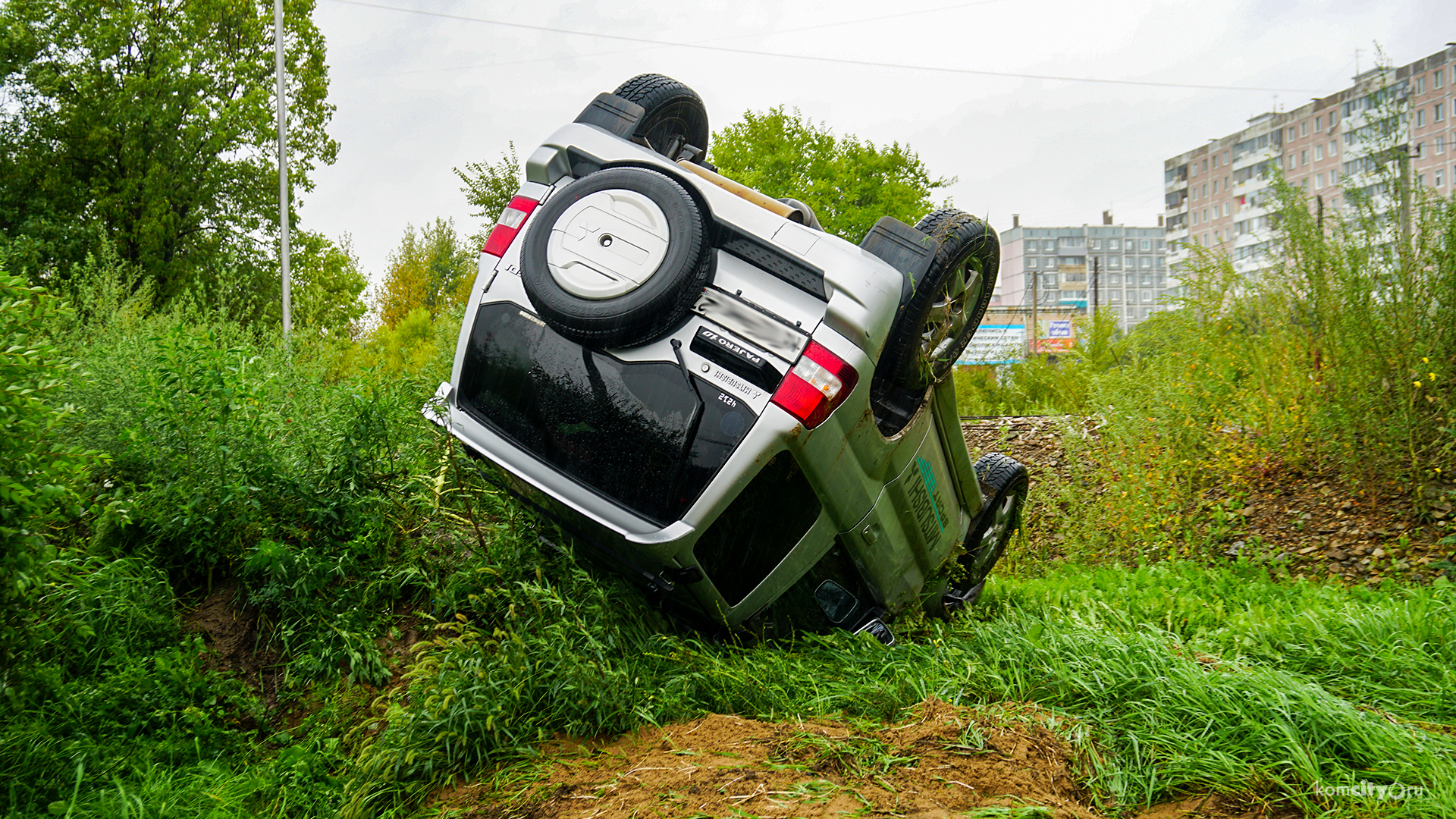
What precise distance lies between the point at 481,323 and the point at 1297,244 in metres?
6.42

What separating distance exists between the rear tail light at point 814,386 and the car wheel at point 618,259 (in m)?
0.53

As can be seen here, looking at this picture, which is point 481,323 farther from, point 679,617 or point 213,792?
point 213,792

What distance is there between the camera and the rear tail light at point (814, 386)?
3502mm

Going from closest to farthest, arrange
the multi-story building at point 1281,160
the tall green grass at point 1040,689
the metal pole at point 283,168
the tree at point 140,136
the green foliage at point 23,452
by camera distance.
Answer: the green foliage at point 23,452 < the tall green grass at point 1040,689 < the metal pole at point 283,168 < the tree at point 140,136 < the multi-story building at point 1281,160

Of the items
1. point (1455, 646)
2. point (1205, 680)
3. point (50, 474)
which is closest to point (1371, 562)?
point (1455, 646)

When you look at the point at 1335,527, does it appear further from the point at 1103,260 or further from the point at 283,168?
the point at 1103,260

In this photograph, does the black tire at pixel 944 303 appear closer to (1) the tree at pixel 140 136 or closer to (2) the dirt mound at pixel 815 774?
(2) the dirt mound at pixel 815 774

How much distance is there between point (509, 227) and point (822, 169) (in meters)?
23.0

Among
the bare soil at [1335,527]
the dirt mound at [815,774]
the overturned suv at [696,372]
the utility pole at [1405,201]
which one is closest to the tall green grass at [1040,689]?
the dirt mound at [815,774]

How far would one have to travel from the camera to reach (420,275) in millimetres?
30844

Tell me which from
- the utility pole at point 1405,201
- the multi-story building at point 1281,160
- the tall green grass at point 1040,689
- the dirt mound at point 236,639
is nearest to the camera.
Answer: the tall green grass at point 1040,689

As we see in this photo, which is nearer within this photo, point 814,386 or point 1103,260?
point 814,386
